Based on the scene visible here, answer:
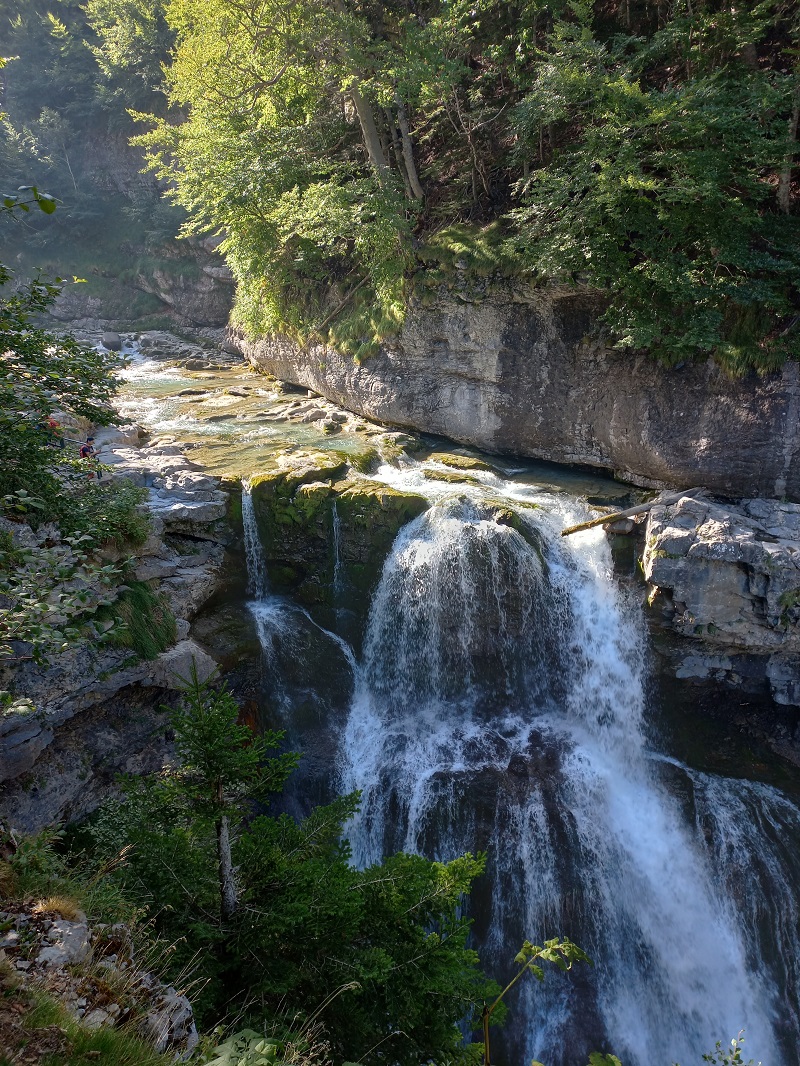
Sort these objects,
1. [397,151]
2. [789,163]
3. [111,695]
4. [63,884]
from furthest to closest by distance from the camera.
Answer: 1. [397,151]
2. [789,163]
3. [111,695]
4. [63,884]

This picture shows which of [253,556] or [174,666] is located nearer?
[174,666]

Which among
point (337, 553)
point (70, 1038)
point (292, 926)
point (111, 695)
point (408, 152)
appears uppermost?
point (408, 152)

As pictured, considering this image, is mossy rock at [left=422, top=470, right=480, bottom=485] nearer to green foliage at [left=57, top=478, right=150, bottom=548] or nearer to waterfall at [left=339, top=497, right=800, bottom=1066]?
waterfall at [left=339, top=497, right=800, bottom=1066]

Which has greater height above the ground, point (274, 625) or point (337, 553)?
point (337, 553)

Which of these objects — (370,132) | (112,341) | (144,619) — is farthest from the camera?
(112,341)

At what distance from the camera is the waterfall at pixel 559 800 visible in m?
8.66

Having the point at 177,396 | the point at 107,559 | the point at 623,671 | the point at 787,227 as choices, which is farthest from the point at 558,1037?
the point at 177,396

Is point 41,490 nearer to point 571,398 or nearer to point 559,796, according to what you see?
point 559,796

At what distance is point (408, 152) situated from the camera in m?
15.4

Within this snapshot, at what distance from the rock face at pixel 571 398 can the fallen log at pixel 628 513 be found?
1074 millimetres

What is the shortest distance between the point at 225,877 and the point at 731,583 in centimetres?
919

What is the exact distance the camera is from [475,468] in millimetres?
14406

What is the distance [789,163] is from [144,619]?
41.8 ft

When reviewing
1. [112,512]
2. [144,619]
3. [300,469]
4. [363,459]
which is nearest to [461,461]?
[363,459]
